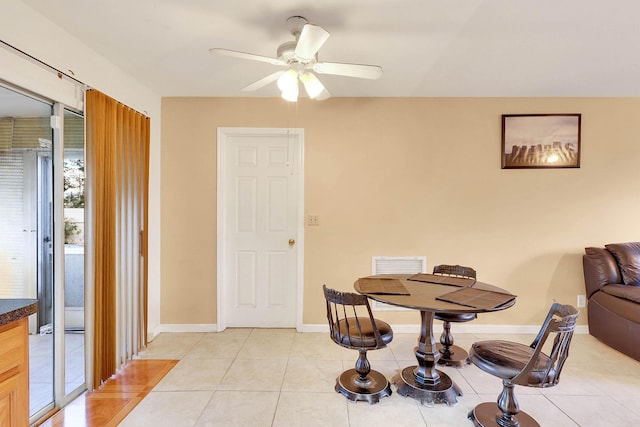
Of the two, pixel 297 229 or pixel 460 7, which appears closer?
pixel 460 7

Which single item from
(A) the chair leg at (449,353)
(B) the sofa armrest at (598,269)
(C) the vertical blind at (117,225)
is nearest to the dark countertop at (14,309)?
(C) the vertical blind at (117,225)

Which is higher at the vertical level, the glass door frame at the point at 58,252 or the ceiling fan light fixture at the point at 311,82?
the ceiling fan light fixture at the point at 311,82

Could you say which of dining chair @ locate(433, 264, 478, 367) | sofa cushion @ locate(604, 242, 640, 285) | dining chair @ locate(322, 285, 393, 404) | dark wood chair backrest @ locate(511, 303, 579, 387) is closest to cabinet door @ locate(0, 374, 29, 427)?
dining chair @ locate(322, 285, 393, 404)

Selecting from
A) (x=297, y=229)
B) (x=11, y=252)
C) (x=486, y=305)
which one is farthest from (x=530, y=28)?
(x=11, y=252)

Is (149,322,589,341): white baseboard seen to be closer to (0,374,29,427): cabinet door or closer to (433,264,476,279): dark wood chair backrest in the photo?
(433,264,476,279): dark wood chair backrest

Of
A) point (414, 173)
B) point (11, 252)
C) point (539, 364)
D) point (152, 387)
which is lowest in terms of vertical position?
point (152, 387)

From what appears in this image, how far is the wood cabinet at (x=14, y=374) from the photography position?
103 centimetres

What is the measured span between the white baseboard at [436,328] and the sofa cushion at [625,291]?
1.77 feet

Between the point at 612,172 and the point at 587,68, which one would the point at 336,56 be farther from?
the point at 612,172

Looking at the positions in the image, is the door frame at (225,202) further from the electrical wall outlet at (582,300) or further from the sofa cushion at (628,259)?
the sofa cushion at (628,259)

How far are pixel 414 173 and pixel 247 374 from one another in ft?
8.00

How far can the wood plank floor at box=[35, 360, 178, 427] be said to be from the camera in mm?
1828

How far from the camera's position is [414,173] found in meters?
3.14

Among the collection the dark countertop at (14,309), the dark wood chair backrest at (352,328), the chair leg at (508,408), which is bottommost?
the chair leg at (508,408)
